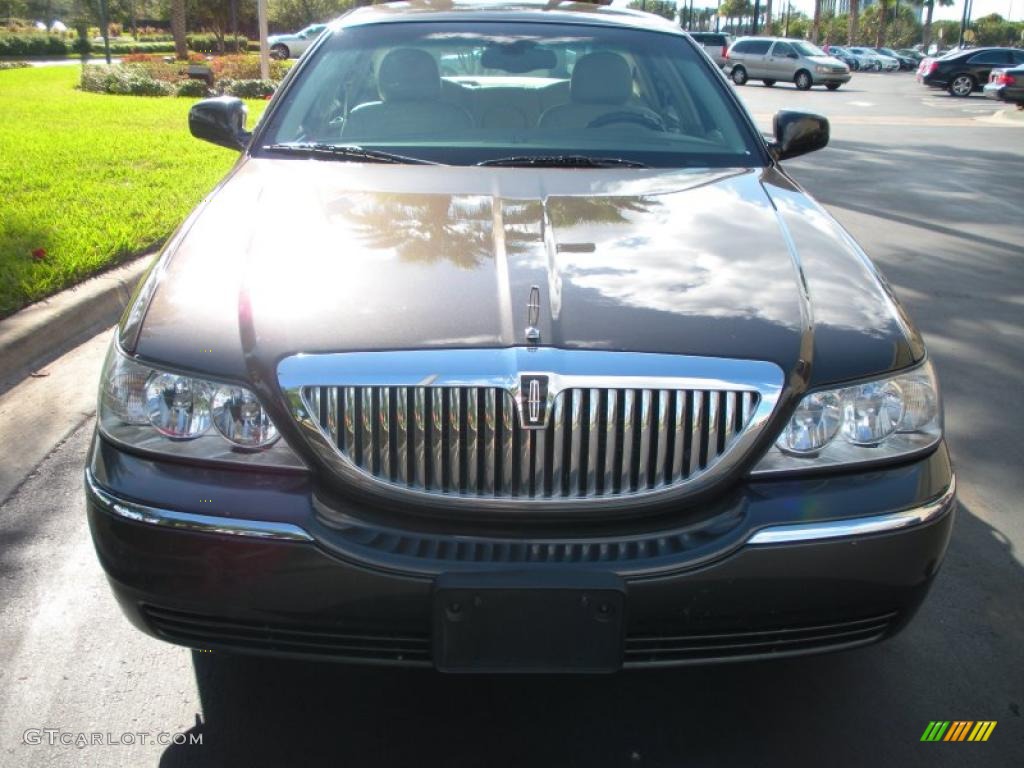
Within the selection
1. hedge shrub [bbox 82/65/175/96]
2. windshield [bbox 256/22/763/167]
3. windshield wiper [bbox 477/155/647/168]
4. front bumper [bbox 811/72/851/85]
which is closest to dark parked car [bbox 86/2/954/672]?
windshield wiper [bbox 477/155/647/168]

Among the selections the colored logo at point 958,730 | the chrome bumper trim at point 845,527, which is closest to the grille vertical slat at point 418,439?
the chrome bumper trim at point 845,527

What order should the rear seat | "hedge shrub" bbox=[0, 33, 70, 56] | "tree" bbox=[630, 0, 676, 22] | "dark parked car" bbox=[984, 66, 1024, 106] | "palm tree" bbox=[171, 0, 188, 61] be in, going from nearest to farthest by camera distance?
the rear seat → "dark parked car" bbox=[984, 66, 1024, 106] → "palm tree" bbox=[171, 0, 188, 61] → "hedge shrub" bbox=[0, 33, 70, 56] → "tree" bbox=[630, 0, 676, 22]

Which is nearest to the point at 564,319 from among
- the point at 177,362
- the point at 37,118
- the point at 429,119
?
the point at 177,362

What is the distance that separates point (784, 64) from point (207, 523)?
1418 inches

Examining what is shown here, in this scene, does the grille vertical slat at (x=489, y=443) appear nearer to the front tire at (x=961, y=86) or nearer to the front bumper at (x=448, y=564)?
the front bumper at (x=448, y=564)

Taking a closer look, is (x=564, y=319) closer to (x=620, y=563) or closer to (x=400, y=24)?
(x=620, y=563)

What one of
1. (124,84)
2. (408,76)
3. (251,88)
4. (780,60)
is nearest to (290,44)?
(780,60)

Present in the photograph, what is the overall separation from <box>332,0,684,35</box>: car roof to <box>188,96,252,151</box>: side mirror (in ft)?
1.77

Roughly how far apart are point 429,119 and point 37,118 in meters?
12.3

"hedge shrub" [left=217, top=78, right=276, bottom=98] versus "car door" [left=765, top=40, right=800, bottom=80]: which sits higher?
"hedge shrub" [left=217, top=78, right=276, bottom=98]

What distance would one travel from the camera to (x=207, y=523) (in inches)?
85.7

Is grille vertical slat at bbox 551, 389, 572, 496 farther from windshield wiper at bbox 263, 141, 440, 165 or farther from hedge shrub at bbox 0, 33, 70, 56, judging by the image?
hedge shrub at bbox 0, 33, 70, 56

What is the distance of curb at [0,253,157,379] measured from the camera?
496cm

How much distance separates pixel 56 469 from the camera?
398 cm
